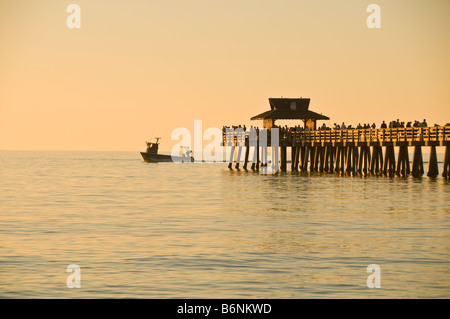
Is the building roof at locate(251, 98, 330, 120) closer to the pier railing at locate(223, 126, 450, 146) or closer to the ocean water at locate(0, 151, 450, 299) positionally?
the pier railing at locate(223, 126, 450, 146)

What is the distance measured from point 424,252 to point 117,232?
10.7m

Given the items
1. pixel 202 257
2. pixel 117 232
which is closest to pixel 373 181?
pixel 117 232

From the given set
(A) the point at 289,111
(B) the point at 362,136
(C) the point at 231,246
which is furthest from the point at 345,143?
(C) the point at 231,246

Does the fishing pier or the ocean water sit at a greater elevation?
the fishing pier

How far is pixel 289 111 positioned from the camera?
77812 millimetres

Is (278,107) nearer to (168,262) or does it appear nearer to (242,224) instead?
(242,224)

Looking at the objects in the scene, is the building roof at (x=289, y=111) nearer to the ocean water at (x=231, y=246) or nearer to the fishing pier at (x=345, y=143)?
the fishing pier at (x=345, y=143)

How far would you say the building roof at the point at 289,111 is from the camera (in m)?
77.2

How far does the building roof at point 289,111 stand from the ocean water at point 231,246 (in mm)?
31195

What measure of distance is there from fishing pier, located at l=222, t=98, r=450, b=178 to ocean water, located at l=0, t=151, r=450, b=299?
8326 millimetres

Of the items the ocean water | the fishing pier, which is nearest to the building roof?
the fishing pier

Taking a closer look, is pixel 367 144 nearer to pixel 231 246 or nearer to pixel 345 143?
pixel 345 143

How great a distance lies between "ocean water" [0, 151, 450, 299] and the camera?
18531mm

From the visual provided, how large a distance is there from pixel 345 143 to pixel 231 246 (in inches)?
1565
